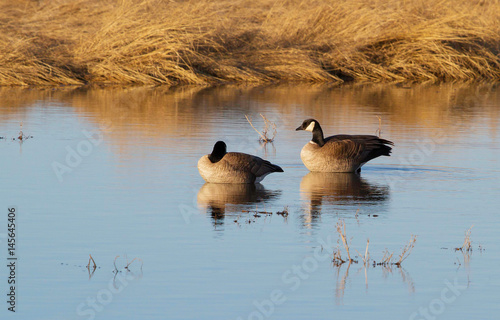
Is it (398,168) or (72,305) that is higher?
(398,168)

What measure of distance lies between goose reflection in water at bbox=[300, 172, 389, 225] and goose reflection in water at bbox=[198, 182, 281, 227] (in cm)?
54

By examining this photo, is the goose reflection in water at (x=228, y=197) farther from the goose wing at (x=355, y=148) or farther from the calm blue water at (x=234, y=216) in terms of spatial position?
the goose wing at (x=355, y=148)

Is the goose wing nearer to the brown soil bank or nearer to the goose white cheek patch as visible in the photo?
the goose white cheek patch

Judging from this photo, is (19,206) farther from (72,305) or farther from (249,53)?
(249,53)

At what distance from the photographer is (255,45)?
32.0 m

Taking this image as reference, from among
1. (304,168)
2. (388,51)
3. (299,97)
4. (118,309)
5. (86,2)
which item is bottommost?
(118,309)

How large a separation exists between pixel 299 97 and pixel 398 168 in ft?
38.1

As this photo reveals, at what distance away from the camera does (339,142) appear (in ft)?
43.8

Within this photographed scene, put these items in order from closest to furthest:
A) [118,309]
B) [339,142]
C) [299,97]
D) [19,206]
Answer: [118,309]
[19,206]
[339,142]
[299,97]

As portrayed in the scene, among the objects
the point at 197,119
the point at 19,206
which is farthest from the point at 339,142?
the point at 197,119

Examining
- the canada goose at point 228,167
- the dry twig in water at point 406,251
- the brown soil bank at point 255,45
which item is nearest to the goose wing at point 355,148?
the canada goose at point 228,167

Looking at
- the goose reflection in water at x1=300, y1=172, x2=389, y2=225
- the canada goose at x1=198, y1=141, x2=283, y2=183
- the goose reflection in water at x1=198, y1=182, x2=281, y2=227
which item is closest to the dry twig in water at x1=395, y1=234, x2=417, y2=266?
the goose reflection in water at x1=300, y1=172, x2=389, y2=225

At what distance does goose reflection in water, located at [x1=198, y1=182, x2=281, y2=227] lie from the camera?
10.4 metres

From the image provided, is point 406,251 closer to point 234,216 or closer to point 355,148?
point 234,216
